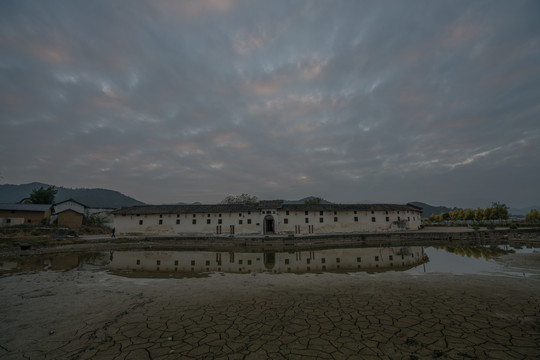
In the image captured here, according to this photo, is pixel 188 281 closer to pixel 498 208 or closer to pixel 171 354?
pixel 171 354

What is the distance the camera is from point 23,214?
33.1m

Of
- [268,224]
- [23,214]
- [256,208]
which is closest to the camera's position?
[256,208]

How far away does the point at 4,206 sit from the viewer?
31.7m

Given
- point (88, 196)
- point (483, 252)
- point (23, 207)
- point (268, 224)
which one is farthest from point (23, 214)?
point (88, 196)

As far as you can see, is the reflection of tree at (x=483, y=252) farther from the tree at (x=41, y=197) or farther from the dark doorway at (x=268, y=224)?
the tree at (x=41, y=197)

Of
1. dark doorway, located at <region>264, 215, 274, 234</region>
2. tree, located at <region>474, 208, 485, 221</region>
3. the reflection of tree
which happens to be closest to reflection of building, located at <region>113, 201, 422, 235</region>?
dark doorway, located at <region>264, 215, 274, 234</region>

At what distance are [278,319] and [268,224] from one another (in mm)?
26864

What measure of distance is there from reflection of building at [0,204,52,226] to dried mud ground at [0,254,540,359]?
31.7m

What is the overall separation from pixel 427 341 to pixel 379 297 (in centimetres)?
275

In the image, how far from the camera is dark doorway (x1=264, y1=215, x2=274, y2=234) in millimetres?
32062

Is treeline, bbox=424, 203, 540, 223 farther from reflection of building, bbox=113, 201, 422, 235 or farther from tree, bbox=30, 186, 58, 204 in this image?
tree, bbox=30, 186, 58, 204

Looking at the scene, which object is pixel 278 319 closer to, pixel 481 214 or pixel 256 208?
pixel 256 208

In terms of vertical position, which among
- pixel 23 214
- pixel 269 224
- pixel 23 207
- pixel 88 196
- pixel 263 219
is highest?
pixel 88 196

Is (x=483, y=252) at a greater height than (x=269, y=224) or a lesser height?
lesser
